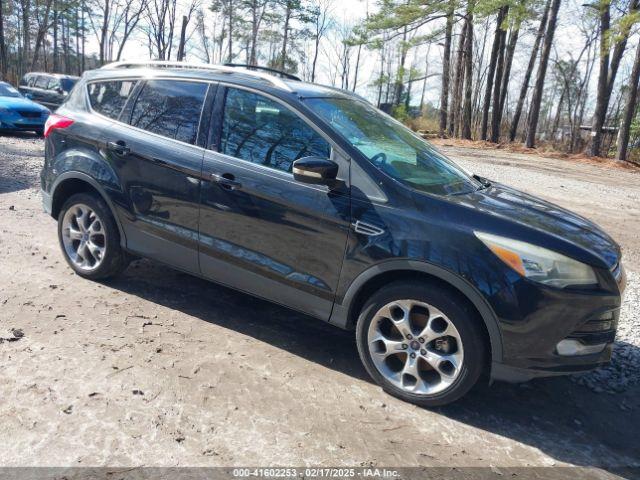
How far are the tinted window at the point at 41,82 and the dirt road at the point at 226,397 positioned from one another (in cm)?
1790

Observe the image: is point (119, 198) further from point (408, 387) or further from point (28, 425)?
point (408, 387)

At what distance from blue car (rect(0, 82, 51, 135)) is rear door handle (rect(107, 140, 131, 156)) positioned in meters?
11.9

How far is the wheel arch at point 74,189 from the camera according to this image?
421 cm

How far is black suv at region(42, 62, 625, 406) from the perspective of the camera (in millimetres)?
2879

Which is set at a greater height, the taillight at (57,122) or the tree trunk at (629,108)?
the tree trunk at (629,108)

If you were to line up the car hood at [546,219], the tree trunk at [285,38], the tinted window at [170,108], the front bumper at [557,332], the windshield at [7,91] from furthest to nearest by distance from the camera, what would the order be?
the tree trunk at [285,38] < the windshield at [7,91] < the tinted window at [170,108] < the car hood at [546,219] < the front bumper at [557,332]

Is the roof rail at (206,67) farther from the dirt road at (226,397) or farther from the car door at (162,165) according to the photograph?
the dirt road at (226,397)

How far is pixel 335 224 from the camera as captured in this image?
325cm

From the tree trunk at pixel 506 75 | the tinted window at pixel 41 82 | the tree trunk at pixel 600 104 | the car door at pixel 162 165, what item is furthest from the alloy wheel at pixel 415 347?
the tree trunk at pixel 506 75

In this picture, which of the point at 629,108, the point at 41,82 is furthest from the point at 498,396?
the point at 41,82

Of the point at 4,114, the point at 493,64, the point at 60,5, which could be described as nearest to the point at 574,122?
the point at 493,64

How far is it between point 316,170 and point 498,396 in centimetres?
189

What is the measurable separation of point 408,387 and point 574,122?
141 feet

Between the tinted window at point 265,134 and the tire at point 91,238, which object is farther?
the tire at point 91,238
